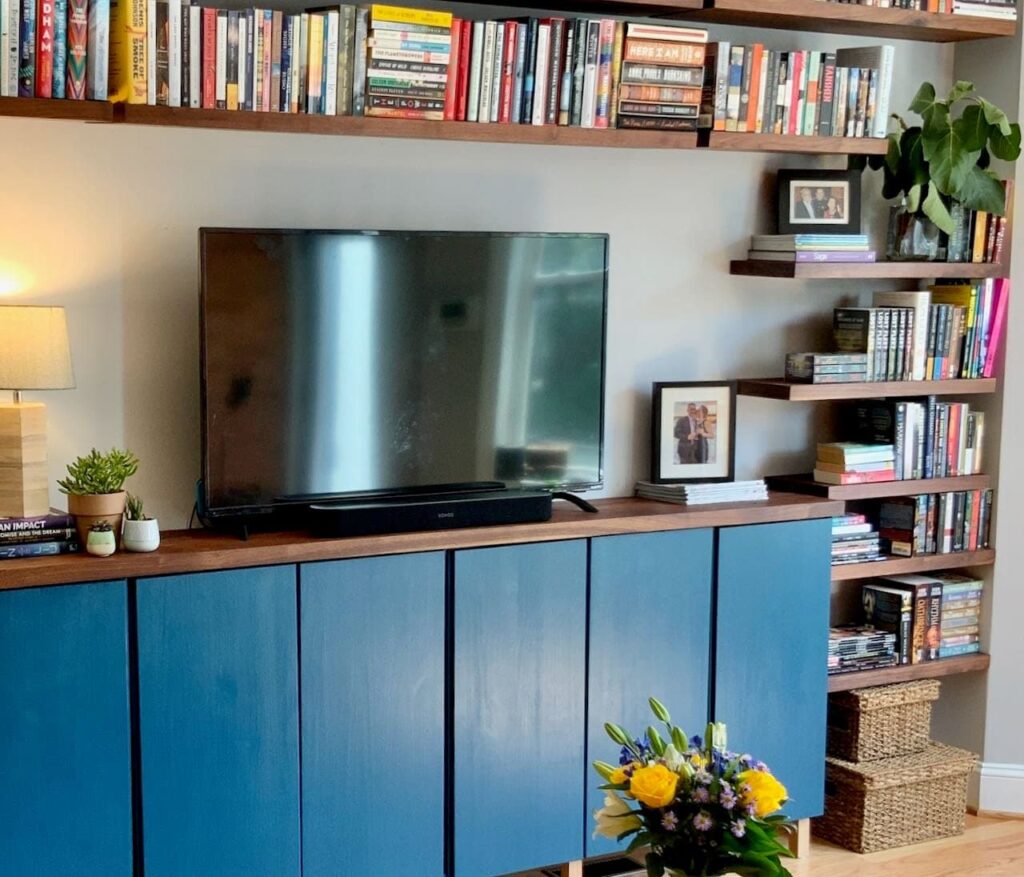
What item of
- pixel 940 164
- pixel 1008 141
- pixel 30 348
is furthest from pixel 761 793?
pixel 1008 141

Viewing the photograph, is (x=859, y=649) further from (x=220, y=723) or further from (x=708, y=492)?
(x=220, y=723)

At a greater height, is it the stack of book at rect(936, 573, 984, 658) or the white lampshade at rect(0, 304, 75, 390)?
the white lampshade at rect(0, 304, 75, 390)

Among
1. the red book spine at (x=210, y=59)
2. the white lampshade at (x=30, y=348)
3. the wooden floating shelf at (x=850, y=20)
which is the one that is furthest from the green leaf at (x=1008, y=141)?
the white lampshade at (x=30, y=348)

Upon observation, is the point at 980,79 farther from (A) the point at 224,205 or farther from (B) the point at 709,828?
(B) the point at 709,828

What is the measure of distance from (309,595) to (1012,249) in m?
2.16

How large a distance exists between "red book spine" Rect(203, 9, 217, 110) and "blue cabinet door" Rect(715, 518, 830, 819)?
1563 millimetres

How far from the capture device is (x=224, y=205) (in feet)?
11.0

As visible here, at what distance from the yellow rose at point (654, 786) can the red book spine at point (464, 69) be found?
5.34 feet

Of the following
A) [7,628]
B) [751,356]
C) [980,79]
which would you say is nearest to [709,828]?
[7,628]

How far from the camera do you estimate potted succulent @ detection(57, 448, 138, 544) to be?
3049 mm

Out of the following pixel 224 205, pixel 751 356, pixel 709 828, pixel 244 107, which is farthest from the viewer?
pixel 751 356

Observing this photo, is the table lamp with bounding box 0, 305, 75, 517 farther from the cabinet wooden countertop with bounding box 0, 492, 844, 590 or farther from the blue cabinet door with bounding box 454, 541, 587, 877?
the blue cabinet door with bounding box 454, 541, 587, 877

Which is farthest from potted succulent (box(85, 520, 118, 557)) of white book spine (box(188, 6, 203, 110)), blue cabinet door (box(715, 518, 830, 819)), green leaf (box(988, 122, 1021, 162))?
green leaf (box(988, 122, 1021, 162))

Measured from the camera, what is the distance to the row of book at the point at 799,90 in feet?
12.1
